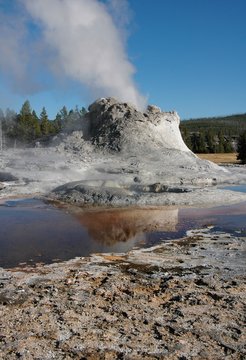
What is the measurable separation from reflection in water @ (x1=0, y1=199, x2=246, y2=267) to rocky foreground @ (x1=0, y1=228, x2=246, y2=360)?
1139 mm

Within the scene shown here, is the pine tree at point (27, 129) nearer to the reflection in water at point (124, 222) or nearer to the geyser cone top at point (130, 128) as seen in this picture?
the geyser cone top at point (130, 128)

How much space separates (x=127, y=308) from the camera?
6.30 meters

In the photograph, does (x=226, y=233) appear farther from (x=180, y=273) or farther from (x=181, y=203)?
(x=181, y=203)

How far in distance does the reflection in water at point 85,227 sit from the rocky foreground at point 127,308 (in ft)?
3.74

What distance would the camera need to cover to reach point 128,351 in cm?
505

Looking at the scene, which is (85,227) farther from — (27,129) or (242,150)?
(27,129)

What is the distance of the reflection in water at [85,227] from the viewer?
9.99 m

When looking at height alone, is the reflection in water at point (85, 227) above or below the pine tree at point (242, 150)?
below

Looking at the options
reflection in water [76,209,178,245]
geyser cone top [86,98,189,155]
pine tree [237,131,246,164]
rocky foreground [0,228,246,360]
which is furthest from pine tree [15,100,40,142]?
rocky foreground [0,228,246,360]

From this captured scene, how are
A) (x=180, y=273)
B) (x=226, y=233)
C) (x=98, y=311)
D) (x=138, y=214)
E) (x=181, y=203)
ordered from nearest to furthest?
(x=98, y=311)
(x=180, y=273)
(x=226, y=233)
(x=138, y=214)
(x=181, y=203)

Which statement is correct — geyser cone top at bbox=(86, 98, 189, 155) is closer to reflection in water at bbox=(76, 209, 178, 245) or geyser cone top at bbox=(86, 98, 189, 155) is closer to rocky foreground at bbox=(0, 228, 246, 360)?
reflection in water at bbox=(76, 209, 178, 245)

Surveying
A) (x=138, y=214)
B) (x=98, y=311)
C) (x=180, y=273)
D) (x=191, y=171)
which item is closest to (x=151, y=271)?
(x=180, y=273)

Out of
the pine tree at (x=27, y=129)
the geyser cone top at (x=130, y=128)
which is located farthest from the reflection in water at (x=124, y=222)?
the pine tree at (x=27, y=129)

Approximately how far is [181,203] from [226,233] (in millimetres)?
5471
